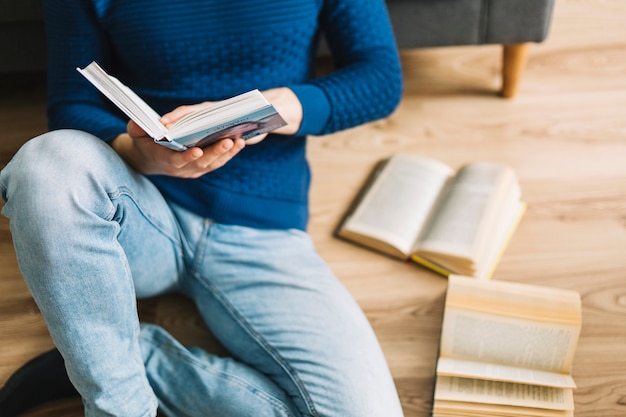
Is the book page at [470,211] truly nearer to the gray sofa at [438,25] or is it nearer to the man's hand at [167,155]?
the gray sofa at [438,25]

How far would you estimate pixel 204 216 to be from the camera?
1053mm

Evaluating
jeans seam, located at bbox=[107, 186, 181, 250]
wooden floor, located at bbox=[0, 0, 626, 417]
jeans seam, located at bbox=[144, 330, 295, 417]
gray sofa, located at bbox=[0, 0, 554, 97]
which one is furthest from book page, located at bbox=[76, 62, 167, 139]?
gray sofa, located at bbox=[0, 0, 554, 97]

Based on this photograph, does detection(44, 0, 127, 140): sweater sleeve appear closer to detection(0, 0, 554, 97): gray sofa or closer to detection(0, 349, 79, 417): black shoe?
detection(0, 349, 79, 417): black shoe

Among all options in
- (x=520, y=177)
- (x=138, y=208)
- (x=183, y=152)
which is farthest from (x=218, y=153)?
A: (x=520, y=177)

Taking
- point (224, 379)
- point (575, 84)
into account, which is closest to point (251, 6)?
point (224, 379)

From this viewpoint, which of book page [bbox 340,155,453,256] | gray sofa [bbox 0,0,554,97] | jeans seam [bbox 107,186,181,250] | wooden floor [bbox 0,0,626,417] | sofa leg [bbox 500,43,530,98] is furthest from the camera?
sofa leg [bbox 500,43,530,98]

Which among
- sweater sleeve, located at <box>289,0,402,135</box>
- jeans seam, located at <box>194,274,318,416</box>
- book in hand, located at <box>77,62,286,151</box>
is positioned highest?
book in hand, located at <box>77,62,286,151</box>

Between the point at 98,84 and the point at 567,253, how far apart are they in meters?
0.92

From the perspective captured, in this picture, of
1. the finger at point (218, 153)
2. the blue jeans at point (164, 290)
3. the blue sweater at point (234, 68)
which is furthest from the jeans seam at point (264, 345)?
the finger at point (218, 153)

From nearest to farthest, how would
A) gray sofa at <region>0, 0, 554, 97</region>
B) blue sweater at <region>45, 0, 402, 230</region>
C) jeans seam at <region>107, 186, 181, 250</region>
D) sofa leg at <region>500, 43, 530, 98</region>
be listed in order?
jeans seam at <region>107, 186, 181, 250</region>, blue sweater at <region>45, 0, 402, 230</region>, gray sofa at <region>0, 0, 554, 97</region>, sofa leg at <region>500, 43, 530, 98</region>

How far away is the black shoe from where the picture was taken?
40.6 inches

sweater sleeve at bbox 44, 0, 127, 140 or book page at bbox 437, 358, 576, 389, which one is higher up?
sweater sleeve at bbox 44, 0, 127, 140

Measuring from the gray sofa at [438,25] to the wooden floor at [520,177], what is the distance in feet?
0.56

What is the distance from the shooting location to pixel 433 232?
127 centimetres
